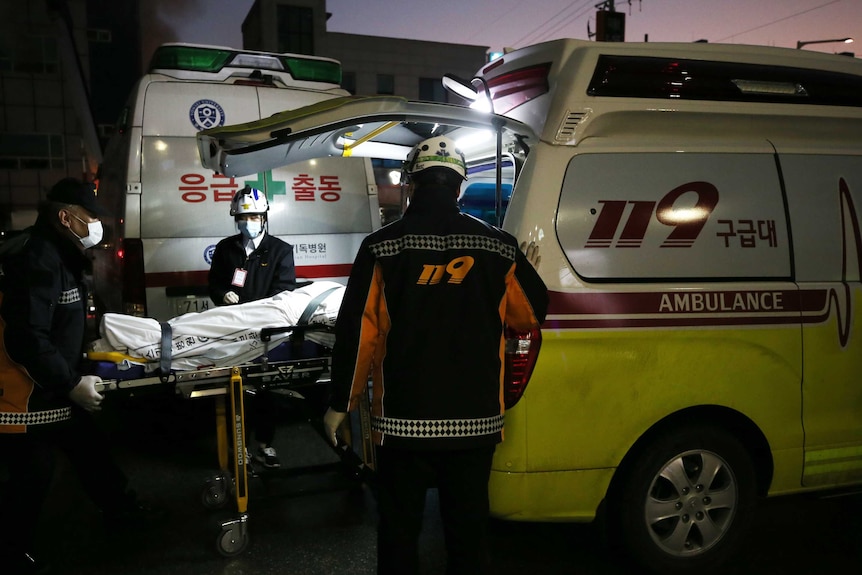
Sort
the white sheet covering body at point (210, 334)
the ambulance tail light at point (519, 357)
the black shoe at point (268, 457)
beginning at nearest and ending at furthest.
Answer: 1. the ambulance tail light at point (519, 357)
2. the white sheet covering body at point (210, 334)
3. the black shoe at point (268, 457)

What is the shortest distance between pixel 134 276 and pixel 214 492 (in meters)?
2.04

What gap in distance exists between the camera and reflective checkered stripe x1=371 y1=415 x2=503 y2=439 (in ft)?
7.43

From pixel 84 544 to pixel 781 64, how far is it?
4498 millimetres

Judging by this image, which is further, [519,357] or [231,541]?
[231,541]

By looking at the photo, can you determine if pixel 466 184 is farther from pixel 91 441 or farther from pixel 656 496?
pixel 91 441

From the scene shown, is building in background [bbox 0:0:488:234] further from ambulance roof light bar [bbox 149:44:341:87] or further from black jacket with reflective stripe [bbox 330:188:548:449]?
black jacket with reflective stripe [bbox 330:188:548:449]

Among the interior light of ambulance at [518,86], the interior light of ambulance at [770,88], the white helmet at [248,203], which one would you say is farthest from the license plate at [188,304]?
the interior light of ambulance at [770,88]

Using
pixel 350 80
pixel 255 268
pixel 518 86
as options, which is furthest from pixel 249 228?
pixel 350 80

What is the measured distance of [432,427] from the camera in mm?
2264

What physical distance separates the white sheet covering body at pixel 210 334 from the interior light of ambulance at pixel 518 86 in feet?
4.99

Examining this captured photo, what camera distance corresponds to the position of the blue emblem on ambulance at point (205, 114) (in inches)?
215

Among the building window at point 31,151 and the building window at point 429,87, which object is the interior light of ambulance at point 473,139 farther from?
the building window at point 429,87

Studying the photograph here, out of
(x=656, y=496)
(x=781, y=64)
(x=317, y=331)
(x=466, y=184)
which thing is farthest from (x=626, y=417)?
(x=466, y=184)

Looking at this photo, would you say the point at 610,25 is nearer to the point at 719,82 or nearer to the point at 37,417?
the point at 719,82
